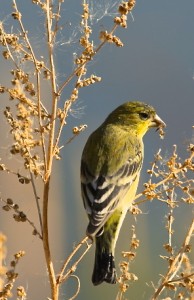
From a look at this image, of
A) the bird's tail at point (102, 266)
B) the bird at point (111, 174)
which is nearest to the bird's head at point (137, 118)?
the bird at point (111, 174)

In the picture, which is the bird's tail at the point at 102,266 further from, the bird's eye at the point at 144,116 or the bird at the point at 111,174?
the bird's eye at the point at 144,116

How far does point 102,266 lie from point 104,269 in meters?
0.03

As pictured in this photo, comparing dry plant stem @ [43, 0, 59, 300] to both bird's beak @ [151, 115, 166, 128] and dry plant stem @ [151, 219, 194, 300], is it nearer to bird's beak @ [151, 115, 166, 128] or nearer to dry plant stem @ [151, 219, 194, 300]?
dry plant stem @ [151, 219, 194, 300]

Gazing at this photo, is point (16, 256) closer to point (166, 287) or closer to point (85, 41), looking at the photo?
point (166, 287)

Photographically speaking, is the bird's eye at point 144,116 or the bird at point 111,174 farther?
the bird's eye at point 144,116

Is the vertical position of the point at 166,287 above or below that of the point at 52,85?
below

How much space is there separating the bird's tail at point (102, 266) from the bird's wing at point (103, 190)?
18 cm

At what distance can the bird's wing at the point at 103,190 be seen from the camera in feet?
9.39

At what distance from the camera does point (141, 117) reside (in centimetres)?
380

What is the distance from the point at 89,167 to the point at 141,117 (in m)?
0.66

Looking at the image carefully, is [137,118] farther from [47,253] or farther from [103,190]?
[47,253]

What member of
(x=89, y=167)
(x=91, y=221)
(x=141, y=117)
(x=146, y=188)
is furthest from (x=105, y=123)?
(x=146, y=188)

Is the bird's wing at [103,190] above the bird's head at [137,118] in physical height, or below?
below

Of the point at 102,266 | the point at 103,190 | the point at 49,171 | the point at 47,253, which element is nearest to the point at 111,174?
the point at 103,190
